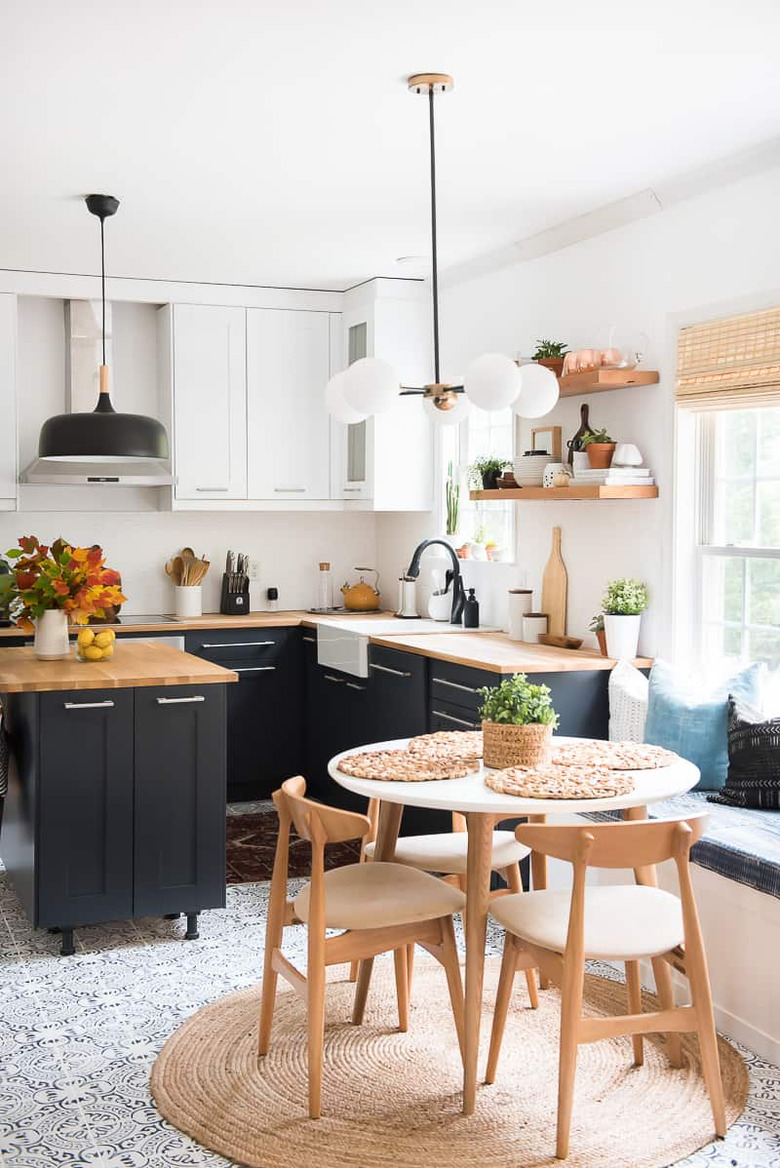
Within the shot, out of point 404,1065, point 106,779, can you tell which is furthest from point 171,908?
point 404,1065

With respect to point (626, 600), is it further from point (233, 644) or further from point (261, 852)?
point (233, 644)

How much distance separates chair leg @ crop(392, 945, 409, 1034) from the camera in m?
3.41

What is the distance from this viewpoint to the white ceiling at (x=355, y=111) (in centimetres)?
301

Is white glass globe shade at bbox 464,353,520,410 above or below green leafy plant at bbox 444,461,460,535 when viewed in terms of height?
above

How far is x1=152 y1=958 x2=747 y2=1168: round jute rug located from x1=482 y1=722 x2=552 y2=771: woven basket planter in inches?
30.8

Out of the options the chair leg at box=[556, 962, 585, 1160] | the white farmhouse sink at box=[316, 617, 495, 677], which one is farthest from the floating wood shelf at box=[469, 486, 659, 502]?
the chair leg at box=[556, 962, 585, 1160]

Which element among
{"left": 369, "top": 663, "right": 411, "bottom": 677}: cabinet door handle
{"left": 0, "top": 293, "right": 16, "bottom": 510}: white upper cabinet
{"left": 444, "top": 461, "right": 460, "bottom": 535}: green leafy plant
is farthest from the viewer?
{"left": 444, "top": 461, "right": 460, "bottom": 535}: green leafy plant

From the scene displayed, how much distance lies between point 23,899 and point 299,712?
2.32 m

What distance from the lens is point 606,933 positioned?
2.86m

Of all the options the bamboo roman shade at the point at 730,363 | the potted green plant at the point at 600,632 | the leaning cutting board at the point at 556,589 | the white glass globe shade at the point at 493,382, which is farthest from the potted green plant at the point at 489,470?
the white glass globe shade at the point at 493,382

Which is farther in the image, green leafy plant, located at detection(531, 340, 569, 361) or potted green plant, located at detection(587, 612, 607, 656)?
green leafy plant, located at detection(531, 340, 569, 361)

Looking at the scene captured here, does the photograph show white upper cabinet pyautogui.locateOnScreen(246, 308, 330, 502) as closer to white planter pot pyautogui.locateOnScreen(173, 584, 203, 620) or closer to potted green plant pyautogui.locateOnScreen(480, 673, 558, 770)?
white planter pot pyautogui.locateOnScreen(173, 584, 203, 620)

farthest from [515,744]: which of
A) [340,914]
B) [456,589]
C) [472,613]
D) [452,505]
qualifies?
[452,505]

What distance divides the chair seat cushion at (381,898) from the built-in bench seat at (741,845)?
0.76 metres
